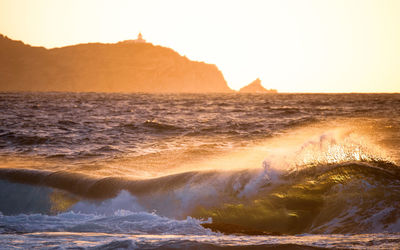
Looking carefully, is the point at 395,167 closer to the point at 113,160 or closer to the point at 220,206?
the point at 220,206

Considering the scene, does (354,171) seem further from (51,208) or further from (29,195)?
(29,195)

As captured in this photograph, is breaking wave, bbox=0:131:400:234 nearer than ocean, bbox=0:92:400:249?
No

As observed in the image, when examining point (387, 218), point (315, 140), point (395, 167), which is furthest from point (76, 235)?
point (315, 140)

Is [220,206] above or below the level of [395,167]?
below

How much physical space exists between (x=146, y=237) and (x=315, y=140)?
6004mm

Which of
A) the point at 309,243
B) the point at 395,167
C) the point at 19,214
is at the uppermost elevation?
the point at 395,167

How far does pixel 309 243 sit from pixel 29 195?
5375 mm

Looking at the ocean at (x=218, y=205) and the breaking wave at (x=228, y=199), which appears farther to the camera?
the breaking wave at (x=228, y=199)

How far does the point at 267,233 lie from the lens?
5.15 m

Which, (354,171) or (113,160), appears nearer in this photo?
(354,171)

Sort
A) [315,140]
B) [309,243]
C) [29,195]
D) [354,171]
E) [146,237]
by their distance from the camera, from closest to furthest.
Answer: [309,243]
[146,237]
[354,171]
[29,195]
[315,140]

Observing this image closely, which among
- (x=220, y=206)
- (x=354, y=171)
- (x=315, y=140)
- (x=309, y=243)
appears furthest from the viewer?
(x=315, y=140)

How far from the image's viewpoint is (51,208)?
6570 mm

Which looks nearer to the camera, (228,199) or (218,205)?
(218,205)
